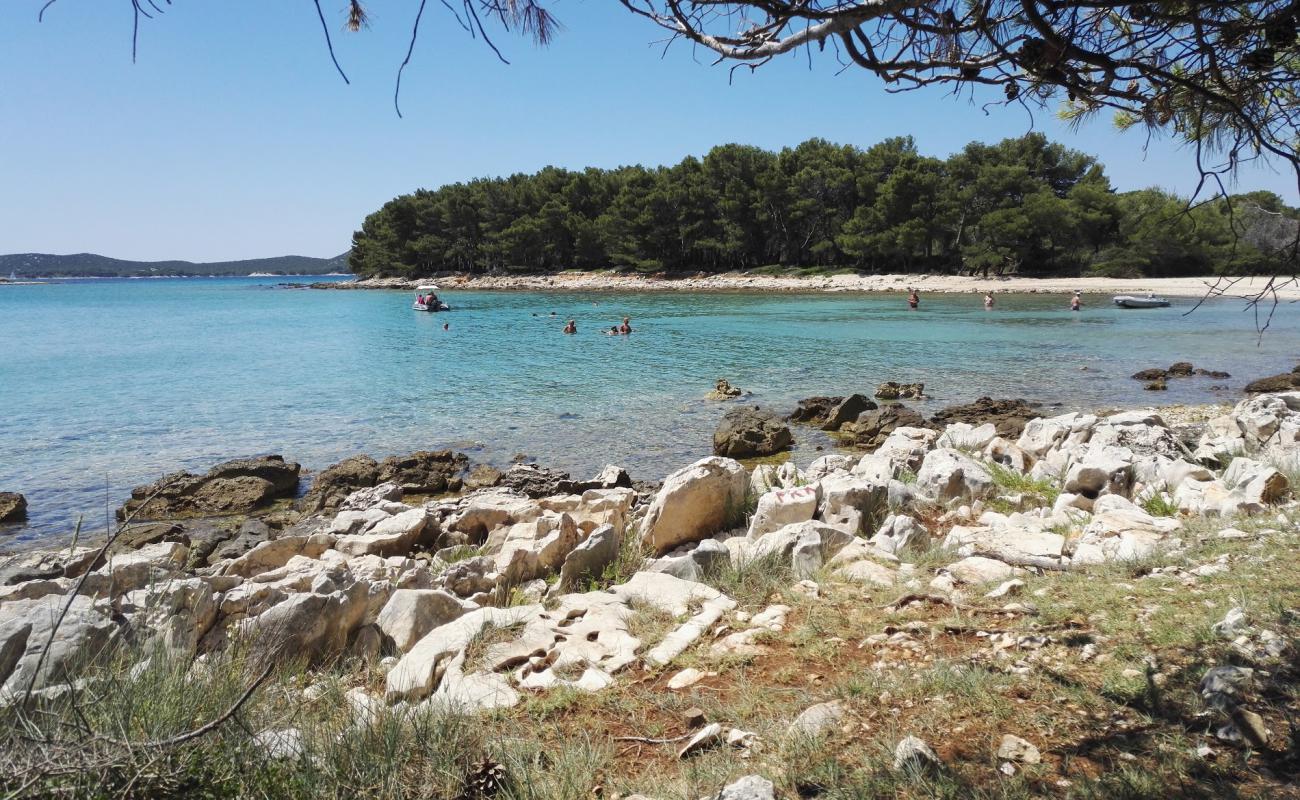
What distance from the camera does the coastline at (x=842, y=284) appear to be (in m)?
50.3

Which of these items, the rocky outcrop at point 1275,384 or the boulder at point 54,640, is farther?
the rocky outcrop at point 1275,384

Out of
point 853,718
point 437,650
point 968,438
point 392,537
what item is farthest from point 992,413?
point 437,650

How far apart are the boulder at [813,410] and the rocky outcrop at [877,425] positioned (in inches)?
50.8

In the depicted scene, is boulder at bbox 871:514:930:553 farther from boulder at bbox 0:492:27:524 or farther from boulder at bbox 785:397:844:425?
boulder at bbox 0:492:27:524

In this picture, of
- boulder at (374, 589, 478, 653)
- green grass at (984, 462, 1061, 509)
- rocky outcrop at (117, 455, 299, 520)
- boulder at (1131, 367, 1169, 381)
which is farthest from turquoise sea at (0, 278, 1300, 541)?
green grass at (984, 462, 1061, 509)

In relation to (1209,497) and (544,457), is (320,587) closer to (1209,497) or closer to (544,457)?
(1209,497)

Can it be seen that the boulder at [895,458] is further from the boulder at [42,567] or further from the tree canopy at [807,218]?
the tree canopy at [807,218]

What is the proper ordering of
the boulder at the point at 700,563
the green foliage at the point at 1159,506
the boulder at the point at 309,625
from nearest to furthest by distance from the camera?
the boulder at the point at 309,625
the boulder at the point at 700,563
the green foliage at the point at 1159,506

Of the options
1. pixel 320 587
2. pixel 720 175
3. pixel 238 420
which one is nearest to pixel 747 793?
pixel 320 587

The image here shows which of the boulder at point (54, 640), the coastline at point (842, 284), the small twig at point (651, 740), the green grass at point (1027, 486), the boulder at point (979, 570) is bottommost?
the green grass at point (1027, 486)

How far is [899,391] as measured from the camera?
18.4 m

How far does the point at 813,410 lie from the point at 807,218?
63.2 meters

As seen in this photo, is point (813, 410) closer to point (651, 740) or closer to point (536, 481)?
point (536, 481)

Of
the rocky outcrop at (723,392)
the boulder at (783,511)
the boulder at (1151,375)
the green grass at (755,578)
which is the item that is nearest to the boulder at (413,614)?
the green grass at (755,578)
